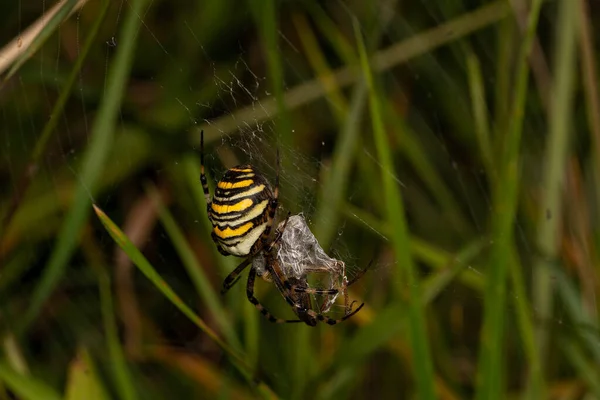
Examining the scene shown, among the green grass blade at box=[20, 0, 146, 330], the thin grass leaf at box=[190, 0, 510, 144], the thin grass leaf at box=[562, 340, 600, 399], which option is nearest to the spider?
the green grass blade at box=[20, 0, 146, 330]

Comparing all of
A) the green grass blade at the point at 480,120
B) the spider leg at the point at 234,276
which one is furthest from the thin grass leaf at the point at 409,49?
the spider leg at the point at 234,276

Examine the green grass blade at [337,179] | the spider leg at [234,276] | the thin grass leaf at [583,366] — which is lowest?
the thin grass leaf at [583,366]

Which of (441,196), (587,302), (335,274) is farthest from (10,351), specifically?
(587,302)

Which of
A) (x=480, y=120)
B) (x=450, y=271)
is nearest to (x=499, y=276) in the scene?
(x=450, y=271)

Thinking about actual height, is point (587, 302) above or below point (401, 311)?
below

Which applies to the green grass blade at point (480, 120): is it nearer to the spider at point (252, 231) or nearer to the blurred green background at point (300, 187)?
the blurred green background at point (300, 187)

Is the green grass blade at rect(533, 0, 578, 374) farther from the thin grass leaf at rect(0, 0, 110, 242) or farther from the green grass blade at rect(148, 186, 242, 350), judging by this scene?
the thin grass leaf at rect(0, 0, 110, 242)

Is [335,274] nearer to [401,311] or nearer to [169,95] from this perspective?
[401,311]
